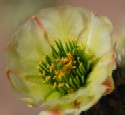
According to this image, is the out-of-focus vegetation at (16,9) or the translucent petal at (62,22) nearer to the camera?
the translucent petal at (62,22)

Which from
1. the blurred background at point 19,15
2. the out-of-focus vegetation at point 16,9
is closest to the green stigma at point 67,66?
the blurred background at point 19,15

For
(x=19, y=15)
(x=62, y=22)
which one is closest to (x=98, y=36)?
(x=62, y=22)

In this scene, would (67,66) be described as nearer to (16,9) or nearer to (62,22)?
(62,22)

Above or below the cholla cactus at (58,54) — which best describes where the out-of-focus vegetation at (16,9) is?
below

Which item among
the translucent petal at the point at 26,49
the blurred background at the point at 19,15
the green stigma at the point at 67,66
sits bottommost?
the blurred background at the point at 19,15

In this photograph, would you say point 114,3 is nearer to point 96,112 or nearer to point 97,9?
point 97,9

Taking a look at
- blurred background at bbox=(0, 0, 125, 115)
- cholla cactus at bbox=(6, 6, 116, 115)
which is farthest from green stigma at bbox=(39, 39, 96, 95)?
blurred background at bbox=(0, 0, 125, 115)

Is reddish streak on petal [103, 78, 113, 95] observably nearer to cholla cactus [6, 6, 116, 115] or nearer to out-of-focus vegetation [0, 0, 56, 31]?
cholla cactus [6, 6, 116, 115]

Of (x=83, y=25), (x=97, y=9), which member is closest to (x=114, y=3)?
(x=97, y=9)

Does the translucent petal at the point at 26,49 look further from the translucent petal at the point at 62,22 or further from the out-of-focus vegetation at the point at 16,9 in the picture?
the out-of-focus vegetation at the point at 16,9
